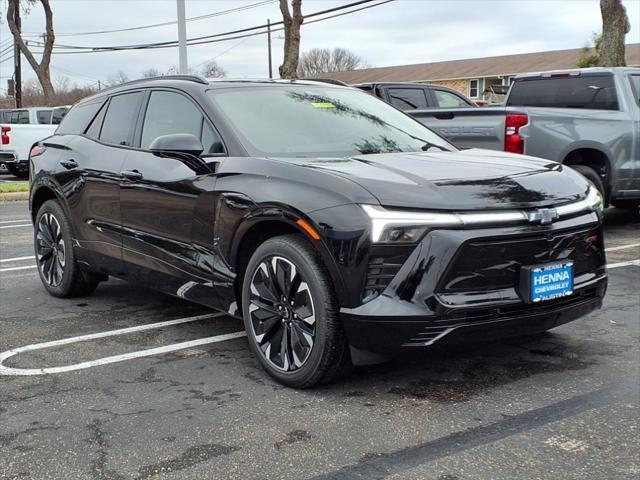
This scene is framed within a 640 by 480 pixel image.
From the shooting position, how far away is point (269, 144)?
4.32 meters

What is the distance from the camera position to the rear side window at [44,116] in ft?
69.3

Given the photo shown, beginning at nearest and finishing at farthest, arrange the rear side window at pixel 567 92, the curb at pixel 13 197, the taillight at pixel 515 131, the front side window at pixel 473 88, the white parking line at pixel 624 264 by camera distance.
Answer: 1. the white parking line at pixel 624 264
2. the taillight at pixel 515 131
3. the rear side window at pixel 567 92
4. the curb at pixel 13 197
5. the front side window at pixel 473 88

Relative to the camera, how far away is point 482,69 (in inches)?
1980

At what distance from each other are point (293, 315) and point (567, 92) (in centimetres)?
722

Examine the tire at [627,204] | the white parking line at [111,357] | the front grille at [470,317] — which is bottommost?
the white parking line at [111,357]

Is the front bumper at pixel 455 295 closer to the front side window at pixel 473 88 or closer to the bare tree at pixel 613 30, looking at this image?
the bare tree at pixel 613 30

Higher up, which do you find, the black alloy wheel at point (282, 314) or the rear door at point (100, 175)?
the rear door at point (100, 175)

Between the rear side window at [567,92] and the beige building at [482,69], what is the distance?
35.1 metres

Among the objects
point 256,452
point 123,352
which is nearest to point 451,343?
point 256,452

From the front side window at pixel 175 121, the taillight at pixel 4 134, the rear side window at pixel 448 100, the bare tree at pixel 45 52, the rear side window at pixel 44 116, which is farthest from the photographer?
the bare tree at pixel 45 52

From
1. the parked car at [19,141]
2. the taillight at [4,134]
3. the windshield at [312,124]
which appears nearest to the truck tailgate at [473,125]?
the windshield at [312,124]

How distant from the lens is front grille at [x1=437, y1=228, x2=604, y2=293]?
3430mm

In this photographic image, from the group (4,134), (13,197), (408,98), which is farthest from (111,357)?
(4,134)

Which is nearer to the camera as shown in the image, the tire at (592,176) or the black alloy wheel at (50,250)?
the black alloy wheel at (50,250)
